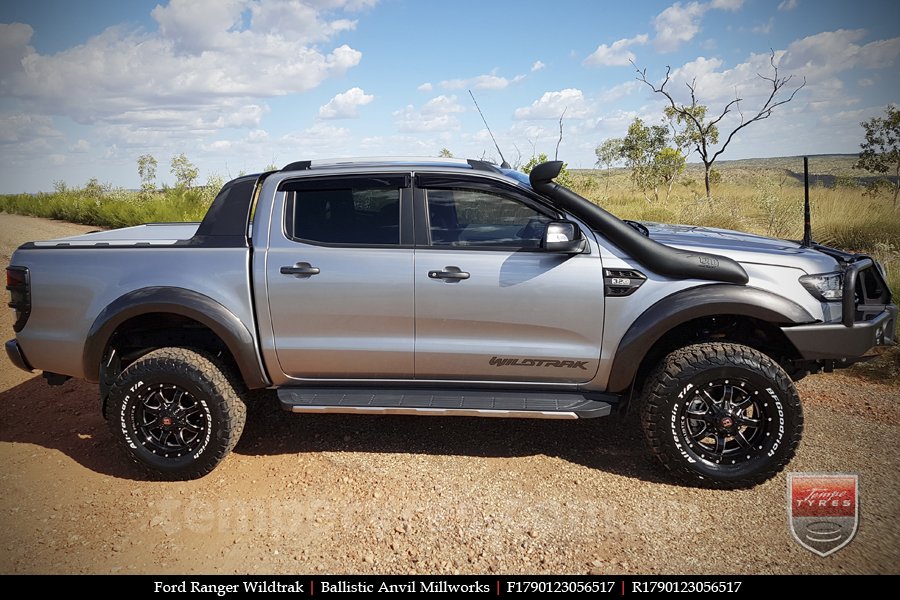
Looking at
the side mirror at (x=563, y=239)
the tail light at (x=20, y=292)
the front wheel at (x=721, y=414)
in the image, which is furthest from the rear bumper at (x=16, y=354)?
the front wheel at (x=721, y=414)

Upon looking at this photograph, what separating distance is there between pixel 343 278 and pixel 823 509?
2989mm

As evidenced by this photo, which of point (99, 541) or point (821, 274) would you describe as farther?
Answer: point (821, 274)

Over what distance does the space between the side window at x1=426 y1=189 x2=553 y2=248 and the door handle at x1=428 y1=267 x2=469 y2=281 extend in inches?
7.5

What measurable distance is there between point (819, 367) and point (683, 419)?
95 centimetres

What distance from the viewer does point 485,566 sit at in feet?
9.20

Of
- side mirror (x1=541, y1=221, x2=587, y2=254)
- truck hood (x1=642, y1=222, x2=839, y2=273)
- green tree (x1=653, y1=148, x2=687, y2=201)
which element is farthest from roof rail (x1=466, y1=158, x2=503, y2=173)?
green tree (x1=653, y1=148, x2=687, y2=201)

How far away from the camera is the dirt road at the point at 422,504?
9.44 ft

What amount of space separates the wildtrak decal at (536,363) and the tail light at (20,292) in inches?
117

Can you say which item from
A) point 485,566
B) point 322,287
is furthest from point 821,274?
point 322,287

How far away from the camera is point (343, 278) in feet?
11.8

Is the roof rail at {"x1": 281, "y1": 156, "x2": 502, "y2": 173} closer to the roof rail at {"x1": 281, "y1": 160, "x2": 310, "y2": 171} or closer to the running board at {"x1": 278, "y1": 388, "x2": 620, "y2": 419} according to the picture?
the roof rail at {"x1": 281, "y1": 160, "x2": 310, "y2": 171}

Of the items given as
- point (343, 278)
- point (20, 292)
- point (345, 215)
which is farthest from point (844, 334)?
point (20, 292)

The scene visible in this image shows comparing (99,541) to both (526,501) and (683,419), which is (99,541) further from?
(683,419)

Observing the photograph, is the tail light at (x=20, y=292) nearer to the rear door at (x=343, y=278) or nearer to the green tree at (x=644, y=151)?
the rear door at (x=343, y=278)
